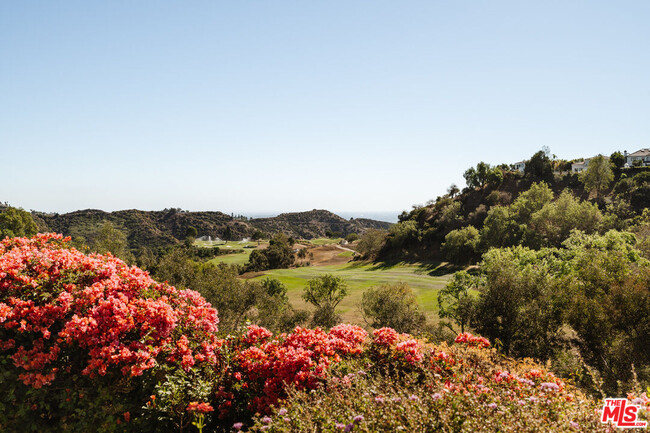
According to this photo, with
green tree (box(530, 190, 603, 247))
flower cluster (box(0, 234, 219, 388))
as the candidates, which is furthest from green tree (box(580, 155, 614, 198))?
flower cluster (box(0, 234, 219, 388))

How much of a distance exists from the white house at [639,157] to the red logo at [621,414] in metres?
109

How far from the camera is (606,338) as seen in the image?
14516mm

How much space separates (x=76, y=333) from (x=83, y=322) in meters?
0.21

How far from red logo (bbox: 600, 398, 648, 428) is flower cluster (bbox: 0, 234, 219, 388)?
7.25 meters

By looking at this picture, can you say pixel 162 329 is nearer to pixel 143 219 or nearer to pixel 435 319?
pixel 435 319

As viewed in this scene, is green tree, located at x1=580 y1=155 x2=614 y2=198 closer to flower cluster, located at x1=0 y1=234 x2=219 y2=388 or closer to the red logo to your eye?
the red logo

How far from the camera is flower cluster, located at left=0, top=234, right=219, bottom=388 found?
20.2 ft

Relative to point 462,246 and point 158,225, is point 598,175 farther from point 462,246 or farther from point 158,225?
point 158,225

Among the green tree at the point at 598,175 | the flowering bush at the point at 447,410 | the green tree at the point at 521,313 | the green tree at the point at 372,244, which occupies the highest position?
the green tree at the point at 598,175

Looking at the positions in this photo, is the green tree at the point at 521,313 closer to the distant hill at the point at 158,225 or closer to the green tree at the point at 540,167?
the green tree at the point at 540,167

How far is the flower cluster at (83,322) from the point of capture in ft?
20.2

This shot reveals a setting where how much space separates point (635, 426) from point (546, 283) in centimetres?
1692

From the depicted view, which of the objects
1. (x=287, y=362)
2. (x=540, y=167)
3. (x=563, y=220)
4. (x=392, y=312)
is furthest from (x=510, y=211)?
(x=287, y=362)

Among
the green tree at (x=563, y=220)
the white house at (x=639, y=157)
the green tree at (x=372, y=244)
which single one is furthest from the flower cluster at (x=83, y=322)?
the white house at (x=639, y=157)
